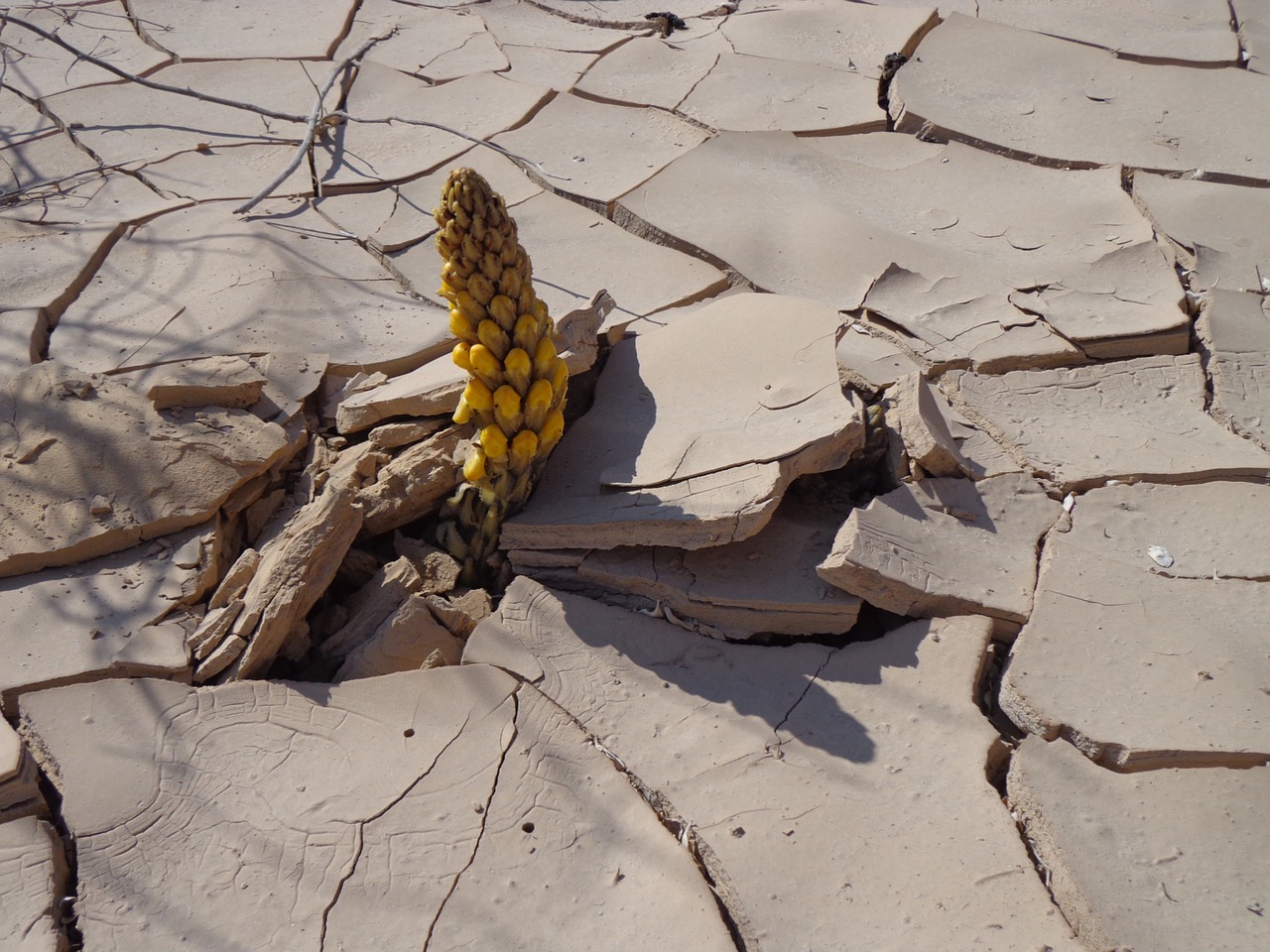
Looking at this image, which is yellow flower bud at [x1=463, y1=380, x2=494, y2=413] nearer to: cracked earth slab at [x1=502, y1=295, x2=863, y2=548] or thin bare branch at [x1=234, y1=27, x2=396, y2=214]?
cracked earth slab at [x1=502, y1=295, x2=863, y2=548]

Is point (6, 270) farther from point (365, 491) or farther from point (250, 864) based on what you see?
point (250, 864)

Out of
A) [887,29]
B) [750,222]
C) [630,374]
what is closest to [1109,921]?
[630,374]

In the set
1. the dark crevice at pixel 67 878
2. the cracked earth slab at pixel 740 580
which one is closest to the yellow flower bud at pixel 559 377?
the cracked earth slab at pixel 740 580

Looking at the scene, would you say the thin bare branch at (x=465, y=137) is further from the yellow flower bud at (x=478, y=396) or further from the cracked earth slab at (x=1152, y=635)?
the cracked earth slab at (x=1152, y=635)

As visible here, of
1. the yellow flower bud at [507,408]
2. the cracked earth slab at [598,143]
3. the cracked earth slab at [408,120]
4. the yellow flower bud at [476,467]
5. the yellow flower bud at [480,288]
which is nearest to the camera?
the yellow flower bud at [480,288]

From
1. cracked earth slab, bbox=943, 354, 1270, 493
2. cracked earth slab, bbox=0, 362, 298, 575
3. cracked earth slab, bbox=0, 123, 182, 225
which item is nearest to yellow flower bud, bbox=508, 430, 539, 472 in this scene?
cracked earth slab, bbox=0, 362, 298, 575
